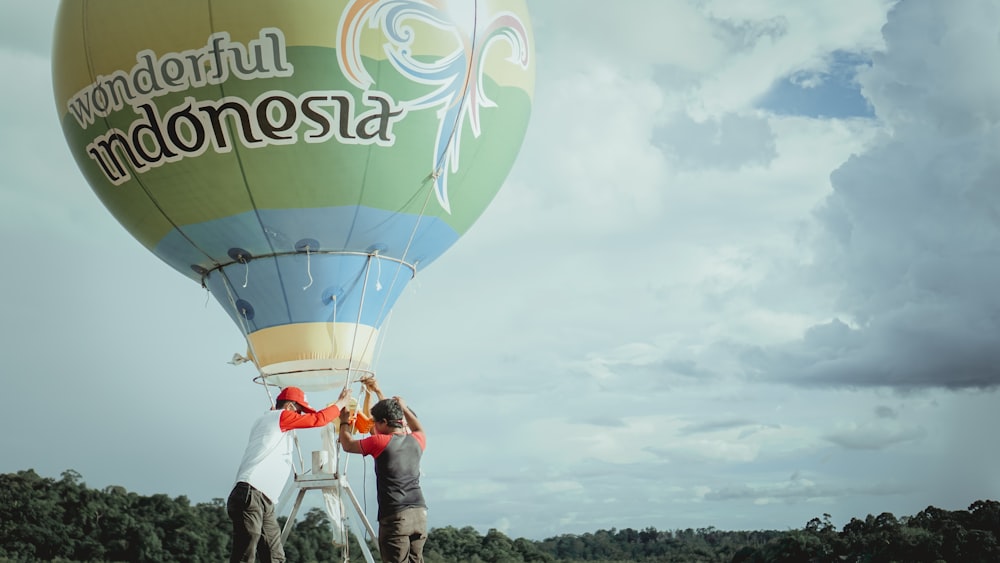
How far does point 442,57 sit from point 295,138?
6.97 feet

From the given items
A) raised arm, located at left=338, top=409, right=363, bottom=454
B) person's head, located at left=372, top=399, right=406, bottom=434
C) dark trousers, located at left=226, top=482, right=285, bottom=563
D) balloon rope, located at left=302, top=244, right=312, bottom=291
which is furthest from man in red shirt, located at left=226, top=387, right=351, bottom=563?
balloon rope, located at left=302, top=244, right=312, bottom=291

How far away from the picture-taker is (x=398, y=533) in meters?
8.80

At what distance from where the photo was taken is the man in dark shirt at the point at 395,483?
880 centimetres

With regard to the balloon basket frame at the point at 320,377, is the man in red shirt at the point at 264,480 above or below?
below

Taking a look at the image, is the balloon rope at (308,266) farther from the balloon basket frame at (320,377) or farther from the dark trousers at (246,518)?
→ the dark trousers at (246,518)

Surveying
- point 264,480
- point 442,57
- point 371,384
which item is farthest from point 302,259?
point 264,480

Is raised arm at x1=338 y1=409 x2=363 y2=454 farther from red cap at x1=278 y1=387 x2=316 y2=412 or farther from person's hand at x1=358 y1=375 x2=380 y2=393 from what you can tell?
person's hand at x1=358 y1=375 x2=380 y2=393

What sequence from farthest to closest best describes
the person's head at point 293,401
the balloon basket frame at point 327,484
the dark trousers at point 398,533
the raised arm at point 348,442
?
the balloon basket frame at point 327,484 → the person's head at point 293,401 → the raised arm at point 348,442 → the dark trousers at point 398,533

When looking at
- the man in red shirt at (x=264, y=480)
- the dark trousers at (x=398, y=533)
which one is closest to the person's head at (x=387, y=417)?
the dark trousers at (x=398, y=533)

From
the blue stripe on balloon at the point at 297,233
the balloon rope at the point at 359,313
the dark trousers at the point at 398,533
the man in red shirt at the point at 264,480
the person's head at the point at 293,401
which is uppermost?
the blue stripe on balloon at the point at 297,233

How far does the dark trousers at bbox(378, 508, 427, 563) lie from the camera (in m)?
8.80

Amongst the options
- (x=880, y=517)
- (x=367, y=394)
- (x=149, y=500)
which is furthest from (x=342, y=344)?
(x=149, y=500)

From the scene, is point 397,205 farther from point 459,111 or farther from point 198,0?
point 198,0

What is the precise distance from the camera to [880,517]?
32406 mm
